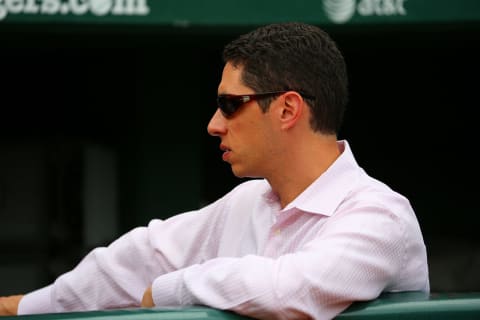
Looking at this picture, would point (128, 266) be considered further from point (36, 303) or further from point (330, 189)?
point (330, 189)

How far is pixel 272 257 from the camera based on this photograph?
2.12m

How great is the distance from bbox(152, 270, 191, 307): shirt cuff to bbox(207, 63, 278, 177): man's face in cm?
38

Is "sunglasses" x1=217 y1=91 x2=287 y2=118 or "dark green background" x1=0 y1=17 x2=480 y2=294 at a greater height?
"sunglasses" x1=217 y1=91 x2=287 y2=118

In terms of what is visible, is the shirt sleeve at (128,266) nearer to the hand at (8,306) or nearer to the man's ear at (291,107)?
the hand at (8,306)

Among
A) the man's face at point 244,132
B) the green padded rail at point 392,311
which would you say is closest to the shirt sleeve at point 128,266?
the man's face at point 244,132

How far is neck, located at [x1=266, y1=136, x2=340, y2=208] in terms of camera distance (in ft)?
7.04

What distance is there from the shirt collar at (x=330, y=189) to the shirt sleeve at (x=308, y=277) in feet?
0.48

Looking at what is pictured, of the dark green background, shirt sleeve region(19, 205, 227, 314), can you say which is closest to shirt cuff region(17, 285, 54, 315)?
shirt sleeve region(19, 205, 227, 314)

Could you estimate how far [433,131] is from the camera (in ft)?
22.2

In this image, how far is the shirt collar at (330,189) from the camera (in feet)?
6.69

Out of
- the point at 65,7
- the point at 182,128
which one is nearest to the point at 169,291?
the point at 65,7

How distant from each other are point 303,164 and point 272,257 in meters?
0.22

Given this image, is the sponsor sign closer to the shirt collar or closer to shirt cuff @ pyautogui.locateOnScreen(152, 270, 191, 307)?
the shirt collar

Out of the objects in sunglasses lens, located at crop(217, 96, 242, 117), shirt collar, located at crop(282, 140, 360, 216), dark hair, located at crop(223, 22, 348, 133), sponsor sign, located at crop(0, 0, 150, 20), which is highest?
sponsor sign, located at crop(0, 0, 150, 20)
